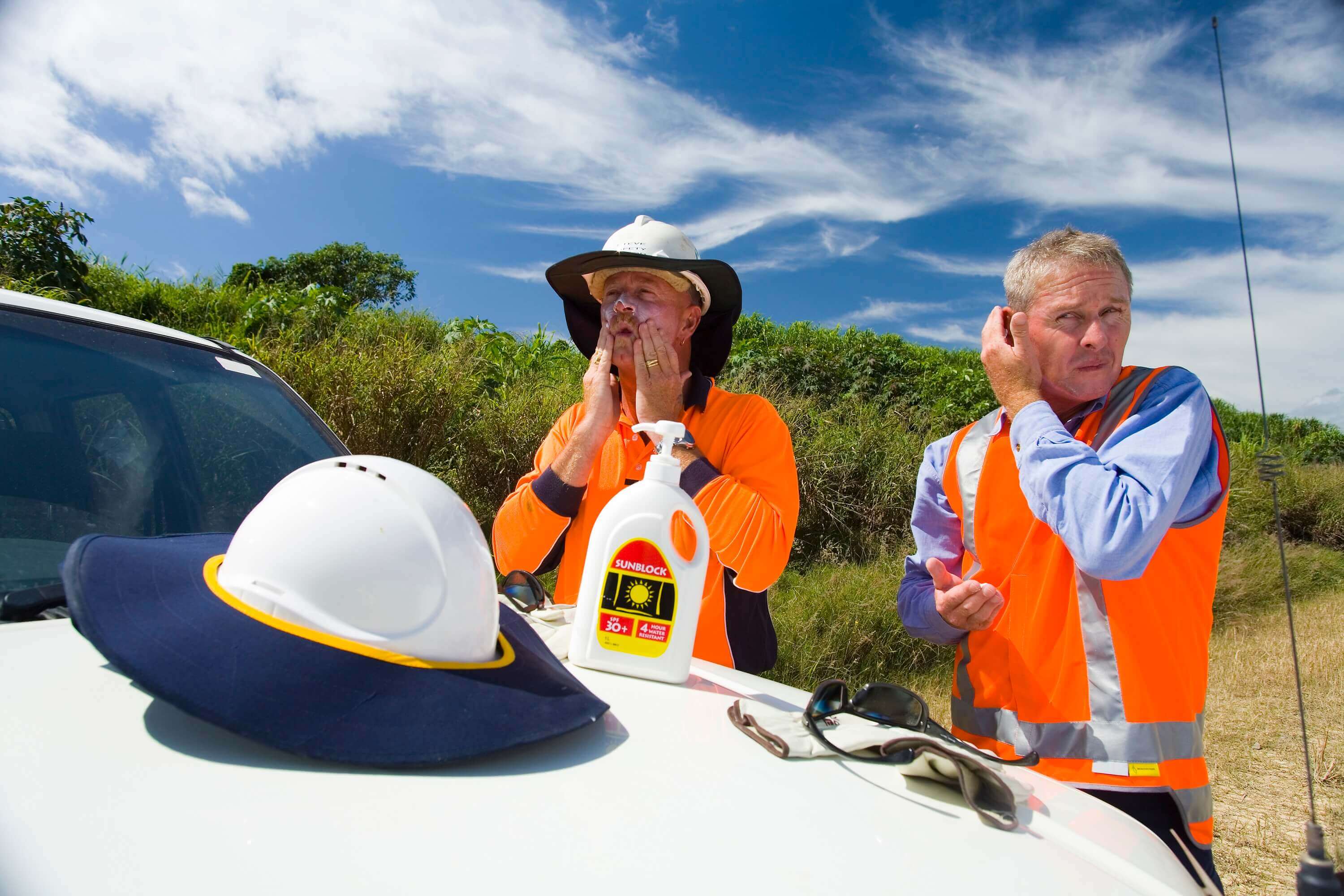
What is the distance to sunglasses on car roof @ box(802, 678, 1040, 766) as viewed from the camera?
129 centimetres

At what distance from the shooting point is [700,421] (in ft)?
8.46

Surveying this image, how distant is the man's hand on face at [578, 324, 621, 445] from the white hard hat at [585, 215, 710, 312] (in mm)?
239

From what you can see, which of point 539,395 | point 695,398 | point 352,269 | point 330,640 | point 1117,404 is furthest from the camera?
point 352,269

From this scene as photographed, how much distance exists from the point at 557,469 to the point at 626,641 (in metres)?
1.03

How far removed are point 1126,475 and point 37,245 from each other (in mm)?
9623

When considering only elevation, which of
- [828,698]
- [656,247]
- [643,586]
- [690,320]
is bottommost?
[828,698]

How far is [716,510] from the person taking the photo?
228cm

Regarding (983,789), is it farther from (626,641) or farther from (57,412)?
(57,412)

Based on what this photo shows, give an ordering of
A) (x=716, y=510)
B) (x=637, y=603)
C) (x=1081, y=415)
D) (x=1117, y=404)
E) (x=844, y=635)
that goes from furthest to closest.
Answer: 1. (x=844, y=635)
2. (x=716, y=510)
3. (x=1081, y=415)
4. (x=1117, y=404)
5. (x=637, y=603)

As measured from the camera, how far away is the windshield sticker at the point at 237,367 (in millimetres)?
2174

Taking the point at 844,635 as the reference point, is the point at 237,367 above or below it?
above

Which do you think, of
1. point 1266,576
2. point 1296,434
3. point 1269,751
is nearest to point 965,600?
point 1269,751

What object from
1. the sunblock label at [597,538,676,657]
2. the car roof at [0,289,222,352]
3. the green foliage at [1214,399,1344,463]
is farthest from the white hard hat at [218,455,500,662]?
the green foliage at [1214,399,1344,463]

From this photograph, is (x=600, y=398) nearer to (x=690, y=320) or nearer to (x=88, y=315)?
(x=690, y=320)
